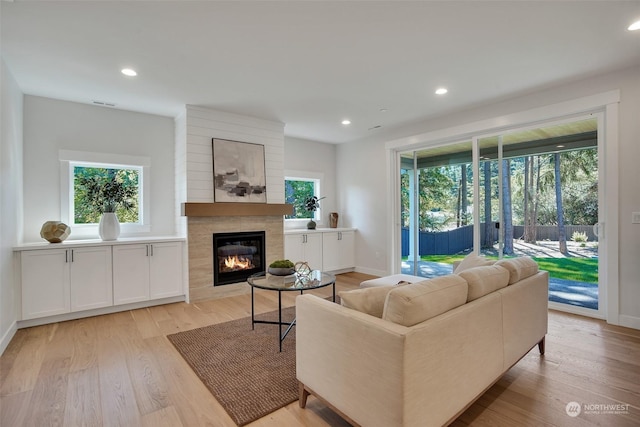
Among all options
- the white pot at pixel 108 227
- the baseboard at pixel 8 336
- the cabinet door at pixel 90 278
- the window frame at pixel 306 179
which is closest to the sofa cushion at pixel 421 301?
the baseboard at pixel 8 336

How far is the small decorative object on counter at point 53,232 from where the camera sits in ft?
11.5

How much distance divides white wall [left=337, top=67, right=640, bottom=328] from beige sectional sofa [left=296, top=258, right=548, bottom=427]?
2093mm

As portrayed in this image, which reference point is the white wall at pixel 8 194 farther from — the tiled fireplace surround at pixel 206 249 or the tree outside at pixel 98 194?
the tiled fireplace surround at pixel 206 249

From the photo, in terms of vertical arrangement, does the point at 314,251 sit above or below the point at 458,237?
below

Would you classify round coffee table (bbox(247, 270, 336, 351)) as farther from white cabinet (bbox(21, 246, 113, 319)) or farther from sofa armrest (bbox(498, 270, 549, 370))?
white cabinet (bbox(21, 246, 113, 319))

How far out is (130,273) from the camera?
3.86 m

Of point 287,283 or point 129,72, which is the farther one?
point 129,72

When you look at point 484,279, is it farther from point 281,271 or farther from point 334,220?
point 334,220

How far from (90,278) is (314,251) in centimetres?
323

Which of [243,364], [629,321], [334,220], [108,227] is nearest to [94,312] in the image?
[108,227]

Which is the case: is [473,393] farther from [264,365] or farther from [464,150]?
[464,150]

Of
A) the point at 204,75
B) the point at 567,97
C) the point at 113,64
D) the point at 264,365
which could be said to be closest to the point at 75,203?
the point at 113,64

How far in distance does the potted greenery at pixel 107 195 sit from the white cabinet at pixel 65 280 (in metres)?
0.29

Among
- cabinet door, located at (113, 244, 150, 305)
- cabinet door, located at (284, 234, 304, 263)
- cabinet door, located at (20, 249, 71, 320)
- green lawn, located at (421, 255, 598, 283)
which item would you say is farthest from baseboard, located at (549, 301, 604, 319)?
cabinet door, located at (20, 249, 71, 320)
